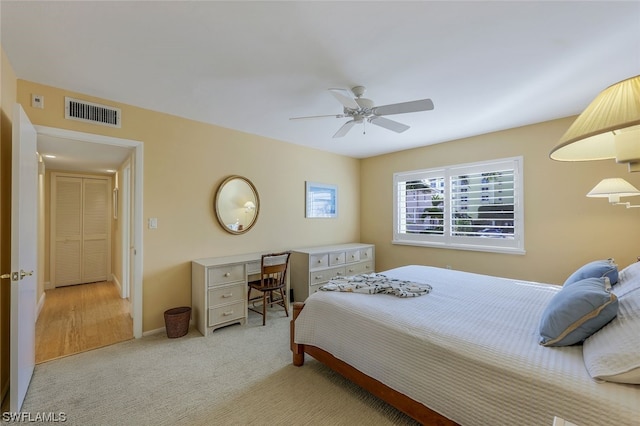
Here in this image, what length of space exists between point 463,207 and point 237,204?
3.29 meters

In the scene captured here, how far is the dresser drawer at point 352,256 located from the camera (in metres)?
4.49

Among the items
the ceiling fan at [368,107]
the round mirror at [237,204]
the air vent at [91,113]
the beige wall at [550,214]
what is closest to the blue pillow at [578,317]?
the ceiling fan at [368,107]

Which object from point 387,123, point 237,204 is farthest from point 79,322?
point 387,123

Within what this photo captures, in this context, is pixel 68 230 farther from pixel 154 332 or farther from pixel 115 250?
pixel 154 332

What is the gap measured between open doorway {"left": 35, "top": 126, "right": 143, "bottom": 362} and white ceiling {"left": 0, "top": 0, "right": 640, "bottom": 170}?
50 cm

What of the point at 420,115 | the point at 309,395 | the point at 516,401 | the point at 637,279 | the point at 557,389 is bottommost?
the point at 309,395

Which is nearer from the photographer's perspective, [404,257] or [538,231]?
[538,231]

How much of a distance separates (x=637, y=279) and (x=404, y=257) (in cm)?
314


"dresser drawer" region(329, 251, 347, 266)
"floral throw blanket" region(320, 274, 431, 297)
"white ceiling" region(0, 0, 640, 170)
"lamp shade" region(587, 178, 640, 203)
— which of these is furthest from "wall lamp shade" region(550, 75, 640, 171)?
"dresser drawer" region(329, 251, 347, 266)

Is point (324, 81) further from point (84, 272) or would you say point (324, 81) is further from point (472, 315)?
point (84, 272)

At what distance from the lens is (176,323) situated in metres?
2.96

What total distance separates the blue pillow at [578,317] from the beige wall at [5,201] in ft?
11.4

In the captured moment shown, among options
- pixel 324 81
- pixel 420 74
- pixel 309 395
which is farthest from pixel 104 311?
pixel 420 74

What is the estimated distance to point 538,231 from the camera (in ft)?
11.5
